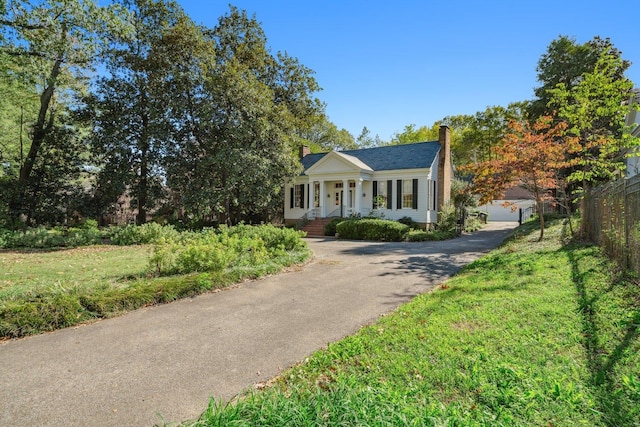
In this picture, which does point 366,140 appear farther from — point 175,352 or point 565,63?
point 175,352

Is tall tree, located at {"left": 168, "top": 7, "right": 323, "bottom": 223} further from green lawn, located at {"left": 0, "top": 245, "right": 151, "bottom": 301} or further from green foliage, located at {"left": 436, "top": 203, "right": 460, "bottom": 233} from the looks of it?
green foliage, located at {"left": 436, "top": 203, "right": 460, "bottom": 233}

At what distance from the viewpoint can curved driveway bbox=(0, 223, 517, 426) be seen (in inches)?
116

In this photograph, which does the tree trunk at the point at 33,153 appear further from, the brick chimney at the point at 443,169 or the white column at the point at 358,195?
the brick chimney at the point at 443,169

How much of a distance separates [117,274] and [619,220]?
412 inches

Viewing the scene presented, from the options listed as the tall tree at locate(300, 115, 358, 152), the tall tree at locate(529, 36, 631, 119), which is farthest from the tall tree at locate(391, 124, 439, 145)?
the tall tree at locate(529, 36, 631, 119)

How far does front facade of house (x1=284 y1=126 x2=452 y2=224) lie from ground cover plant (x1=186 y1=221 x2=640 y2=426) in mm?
16250

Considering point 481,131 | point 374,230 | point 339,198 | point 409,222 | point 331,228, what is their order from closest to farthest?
1. point 374,230
2. point 331,228
3. point 409,222
4. point 339,198
5. point 481,131

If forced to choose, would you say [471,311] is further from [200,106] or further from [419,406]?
[200,106]

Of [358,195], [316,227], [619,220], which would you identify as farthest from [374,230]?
[619,220]

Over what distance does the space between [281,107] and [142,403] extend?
67.6 feet

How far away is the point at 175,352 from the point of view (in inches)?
157

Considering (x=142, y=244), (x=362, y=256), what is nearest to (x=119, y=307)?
(x=362, y=256)

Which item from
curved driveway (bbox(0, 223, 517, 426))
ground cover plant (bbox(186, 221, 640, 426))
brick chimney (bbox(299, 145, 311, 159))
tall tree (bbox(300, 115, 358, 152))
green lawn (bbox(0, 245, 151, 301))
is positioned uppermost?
tall tree (bbox(300, 115, 358, 152))

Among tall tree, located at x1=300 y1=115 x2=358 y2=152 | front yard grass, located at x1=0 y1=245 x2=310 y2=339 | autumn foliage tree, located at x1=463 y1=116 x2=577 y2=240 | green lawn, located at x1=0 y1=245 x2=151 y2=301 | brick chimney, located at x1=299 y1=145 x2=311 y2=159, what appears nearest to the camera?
front yard grass, located at x1=0 y1=245 x2=310 y2=339
